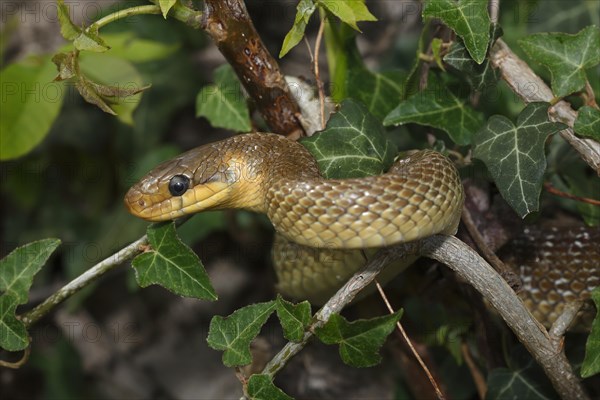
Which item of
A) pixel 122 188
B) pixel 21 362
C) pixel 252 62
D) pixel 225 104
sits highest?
pixel 252 62

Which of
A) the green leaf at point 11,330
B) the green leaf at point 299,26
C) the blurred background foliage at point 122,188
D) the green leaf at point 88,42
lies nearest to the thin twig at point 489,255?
the green leaf at point 299,26

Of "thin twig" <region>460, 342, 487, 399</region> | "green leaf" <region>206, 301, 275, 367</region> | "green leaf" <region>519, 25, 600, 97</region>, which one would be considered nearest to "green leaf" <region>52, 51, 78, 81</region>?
"green leaf" <region>206, 301, 275, 367</region>

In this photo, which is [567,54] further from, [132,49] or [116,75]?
[132,49]

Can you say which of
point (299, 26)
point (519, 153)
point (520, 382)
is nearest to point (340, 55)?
point (299, 26)

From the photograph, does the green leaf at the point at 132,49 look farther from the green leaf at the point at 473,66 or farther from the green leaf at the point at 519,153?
the green leaf at the point at 519,153

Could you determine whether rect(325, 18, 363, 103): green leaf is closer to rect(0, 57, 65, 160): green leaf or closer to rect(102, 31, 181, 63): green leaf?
rect(102, 31, 181, 63): green leaf

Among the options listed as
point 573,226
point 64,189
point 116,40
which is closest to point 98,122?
point 64,189
